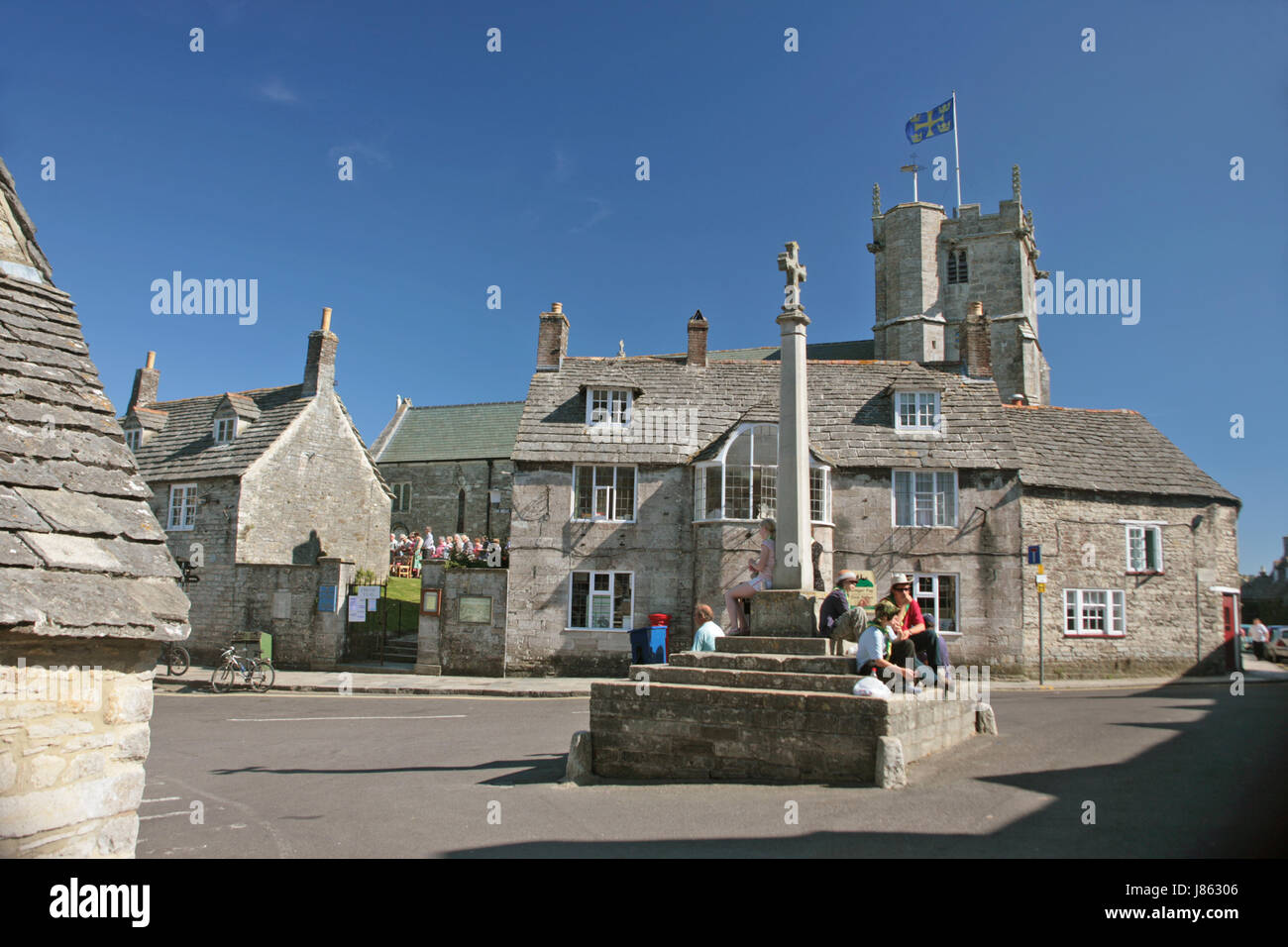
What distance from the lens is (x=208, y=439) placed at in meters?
29.2

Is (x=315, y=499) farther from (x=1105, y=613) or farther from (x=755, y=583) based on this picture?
(x=1105, y=613)

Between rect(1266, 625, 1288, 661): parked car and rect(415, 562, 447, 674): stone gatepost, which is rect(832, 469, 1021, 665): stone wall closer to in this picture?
rect(415, 562, 447, 674): stone gatepost

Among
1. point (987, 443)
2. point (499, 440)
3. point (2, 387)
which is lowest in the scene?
point (2, 387)

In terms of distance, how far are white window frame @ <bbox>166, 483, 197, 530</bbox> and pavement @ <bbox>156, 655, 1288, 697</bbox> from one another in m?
5.90

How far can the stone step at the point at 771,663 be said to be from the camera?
10.1 m

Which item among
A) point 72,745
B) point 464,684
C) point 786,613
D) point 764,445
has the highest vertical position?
point 764,445

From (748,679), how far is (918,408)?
16.7 meters

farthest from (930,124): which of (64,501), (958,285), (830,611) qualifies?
(64,501)

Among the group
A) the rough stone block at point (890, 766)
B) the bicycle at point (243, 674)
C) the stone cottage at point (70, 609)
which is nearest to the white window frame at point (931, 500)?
the rough stone block at point (890, 766)

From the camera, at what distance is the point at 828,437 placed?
24.2 meters

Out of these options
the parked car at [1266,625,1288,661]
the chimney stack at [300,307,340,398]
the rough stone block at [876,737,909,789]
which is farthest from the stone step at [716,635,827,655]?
the parked car at [1266,625,1288,661]
